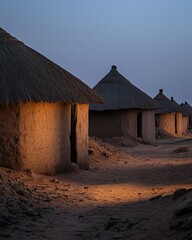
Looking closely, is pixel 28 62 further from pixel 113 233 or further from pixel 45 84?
pixel 113 233

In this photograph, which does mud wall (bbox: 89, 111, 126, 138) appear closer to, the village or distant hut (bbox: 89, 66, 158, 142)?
distant hut (bbox: 89, 66, 158, 142)

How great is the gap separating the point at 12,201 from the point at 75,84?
557cm

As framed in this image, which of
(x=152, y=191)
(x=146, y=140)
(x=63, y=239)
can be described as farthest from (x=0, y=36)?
(x=146, y=140)

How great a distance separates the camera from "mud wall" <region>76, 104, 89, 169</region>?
1128 cm

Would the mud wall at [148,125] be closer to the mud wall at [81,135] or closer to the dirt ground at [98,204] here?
the dirt ground at [98,204]

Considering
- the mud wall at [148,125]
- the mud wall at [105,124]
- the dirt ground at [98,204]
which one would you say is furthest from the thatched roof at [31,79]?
the mud wall at [148,125]

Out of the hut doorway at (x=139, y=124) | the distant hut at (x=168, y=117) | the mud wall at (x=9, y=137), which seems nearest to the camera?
the mud wall at (x=9, y=137)

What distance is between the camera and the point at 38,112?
31.3 feet

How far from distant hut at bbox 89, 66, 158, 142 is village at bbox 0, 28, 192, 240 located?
4708 mm

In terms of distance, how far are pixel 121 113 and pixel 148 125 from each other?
237 cm

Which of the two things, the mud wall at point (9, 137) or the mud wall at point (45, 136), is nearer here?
the mud wall at point (9, 137)

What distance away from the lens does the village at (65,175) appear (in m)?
5.15

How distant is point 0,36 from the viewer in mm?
10602

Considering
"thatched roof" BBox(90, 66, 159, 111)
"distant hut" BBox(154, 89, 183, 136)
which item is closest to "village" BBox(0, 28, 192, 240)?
"thatched roof" BBox(90, 66, 159, 111)
